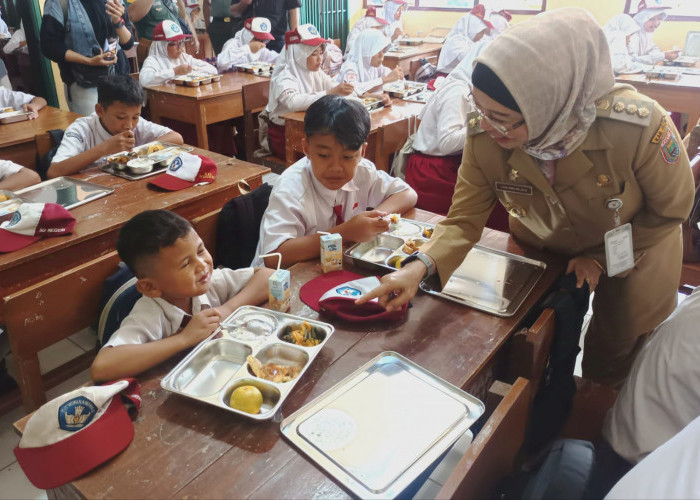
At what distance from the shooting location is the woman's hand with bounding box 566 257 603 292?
1.40 metres

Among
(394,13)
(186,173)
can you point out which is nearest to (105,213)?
(186,173)

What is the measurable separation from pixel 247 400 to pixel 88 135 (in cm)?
206

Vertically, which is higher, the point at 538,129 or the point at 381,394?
the point at 538,129

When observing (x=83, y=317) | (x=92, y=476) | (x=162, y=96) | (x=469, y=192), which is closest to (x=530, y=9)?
(x=162, y=96)

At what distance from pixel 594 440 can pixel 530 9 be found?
7.12m

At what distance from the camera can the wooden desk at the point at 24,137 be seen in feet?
8.54

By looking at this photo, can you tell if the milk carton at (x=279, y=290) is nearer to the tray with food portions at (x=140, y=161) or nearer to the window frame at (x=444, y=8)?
the tray with food portions at (x=140, y=161)

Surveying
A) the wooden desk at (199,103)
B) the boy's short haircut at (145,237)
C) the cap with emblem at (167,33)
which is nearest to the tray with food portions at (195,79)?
the wooden desk at (199,103)

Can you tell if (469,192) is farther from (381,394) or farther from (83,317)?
(83,317)

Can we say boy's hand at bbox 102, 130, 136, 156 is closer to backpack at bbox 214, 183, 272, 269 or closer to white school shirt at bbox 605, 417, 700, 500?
backpack at bbox 214, 183, 272, 269

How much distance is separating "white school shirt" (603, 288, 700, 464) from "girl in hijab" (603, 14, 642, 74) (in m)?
4.06

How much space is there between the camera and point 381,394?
1.01 metres

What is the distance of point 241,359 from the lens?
3.67 ft

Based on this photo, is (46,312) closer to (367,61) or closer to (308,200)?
(308,200)
